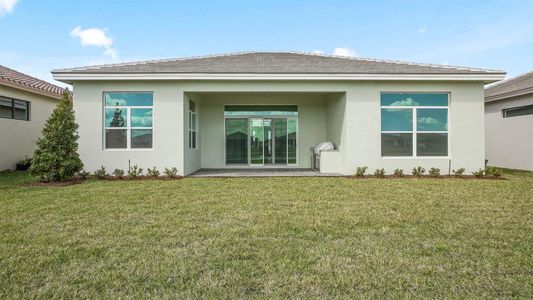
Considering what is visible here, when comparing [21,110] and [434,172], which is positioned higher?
[21,110]

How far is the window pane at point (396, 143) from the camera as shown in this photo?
12.3 m

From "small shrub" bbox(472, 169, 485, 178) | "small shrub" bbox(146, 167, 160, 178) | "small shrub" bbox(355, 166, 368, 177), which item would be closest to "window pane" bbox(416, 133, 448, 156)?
"small shrub" bbox(472, 169, 485, 178)

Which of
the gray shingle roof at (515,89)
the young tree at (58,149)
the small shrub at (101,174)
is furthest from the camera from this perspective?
the gray shingle roof at (515,89)

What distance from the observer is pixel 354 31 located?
58.4 ft

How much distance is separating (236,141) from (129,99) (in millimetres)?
5301

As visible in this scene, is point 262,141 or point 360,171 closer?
point 360,171

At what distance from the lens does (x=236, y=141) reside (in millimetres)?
15836

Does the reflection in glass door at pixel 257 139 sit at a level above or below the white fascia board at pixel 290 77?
below

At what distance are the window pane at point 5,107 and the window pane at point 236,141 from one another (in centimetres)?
918

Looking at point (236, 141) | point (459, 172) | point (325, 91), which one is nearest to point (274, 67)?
point (325, 91)

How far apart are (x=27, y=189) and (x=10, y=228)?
15.3 feet

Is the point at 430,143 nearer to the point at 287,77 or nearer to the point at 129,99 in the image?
the point at 287,77

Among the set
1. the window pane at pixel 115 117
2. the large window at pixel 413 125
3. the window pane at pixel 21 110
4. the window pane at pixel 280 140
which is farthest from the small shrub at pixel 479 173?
the window pane at pixel 21 110

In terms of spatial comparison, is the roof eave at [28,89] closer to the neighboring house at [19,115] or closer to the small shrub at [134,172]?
the neighboring house at [19,115]
